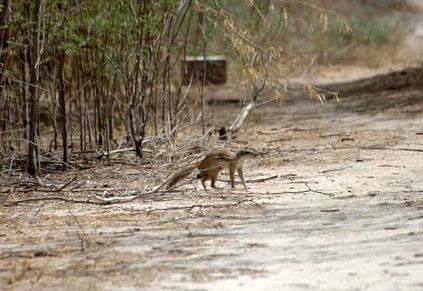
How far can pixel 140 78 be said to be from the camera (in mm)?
11078

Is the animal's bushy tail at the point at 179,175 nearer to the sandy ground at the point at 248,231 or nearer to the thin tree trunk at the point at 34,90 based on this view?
the sandy ground at the point at 248,231

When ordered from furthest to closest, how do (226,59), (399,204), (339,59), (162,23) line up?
1. (339,59)
2. (226,59)
3. (162,23)
4. (399,204)

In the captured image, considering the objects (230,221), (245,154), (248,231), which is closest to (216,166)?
(245,154)

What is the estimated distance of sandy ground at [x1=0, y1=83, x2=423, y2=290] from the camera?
5.77m

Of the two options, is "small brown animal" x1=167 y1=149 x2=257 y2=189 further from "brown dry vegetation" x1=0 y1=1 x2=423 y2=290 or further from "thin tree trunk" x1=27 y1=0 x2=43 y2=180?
"thin tree trunk" x1=27 y1=0 x2=43 y2=180

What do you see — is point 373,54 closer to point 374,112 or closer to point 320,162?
point 374,112

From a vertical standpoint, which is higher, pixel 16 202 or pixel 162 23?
pixel 162 23

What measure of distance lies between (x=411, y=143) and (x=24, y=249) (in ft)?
17.7

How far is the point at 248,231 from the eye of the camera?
691 centimetres

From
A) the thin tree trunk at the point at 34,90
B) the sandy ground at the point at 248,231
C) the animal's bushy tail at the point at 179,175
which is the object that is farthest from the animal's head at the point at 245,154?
the thin tree trunk at the point at 34,90

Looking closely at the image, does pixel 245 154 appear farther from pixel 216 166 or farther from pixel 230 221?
pixel 230 221

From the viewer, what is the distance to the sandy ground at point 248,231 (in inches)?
227

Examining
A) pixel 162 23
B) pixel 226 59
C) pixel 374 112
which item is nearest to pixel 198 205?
pixel 162 23

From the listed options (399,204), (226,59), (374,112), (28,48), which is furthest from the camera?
(226,59)
